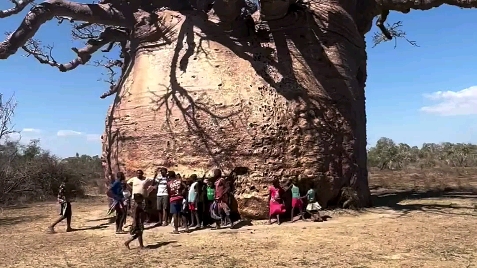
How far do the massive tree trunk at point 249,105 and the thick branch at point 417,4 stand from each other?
23.3 inches

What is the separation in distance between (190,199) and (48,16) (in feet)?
10.6

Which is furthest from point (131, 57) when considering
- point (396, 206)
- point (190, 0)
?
point (396, 206)

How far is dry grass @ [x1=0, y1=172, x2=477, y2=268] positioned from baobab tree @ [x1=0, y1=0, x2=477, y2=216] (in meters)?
0.90

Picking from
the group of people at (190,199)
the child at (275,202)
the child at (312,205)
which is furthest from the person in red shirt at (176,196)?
the child at (312,205)

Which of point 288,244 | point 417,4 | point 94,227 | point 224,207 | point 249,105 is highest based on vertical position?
point 417,4

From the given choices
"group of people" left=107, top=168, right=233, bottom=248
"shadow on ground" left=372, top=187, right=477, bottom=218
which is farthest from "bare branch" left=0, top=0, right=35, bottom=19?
"shadow on ground" left=372, top=187, right=477, bottom=218

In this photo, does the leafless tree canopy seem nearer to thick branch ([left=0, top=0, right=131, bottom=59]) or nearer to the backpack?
thick branch ([left=0, top=0, right=131, bottom=59])

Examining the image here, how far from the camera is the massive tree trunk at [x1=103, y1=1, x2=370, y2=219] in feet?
22.8

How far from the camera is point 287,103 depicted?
710 cm

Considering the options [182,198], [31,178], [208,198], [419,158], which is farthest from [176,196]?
[419,158]

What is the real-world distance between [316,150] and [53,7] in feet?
13.6

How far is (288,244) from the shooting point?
17.5ft

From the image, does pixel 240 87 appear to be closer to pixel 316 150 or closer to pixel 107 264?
pixel 316 150

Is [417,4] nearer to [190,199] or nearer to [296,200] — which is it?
[296,200]
